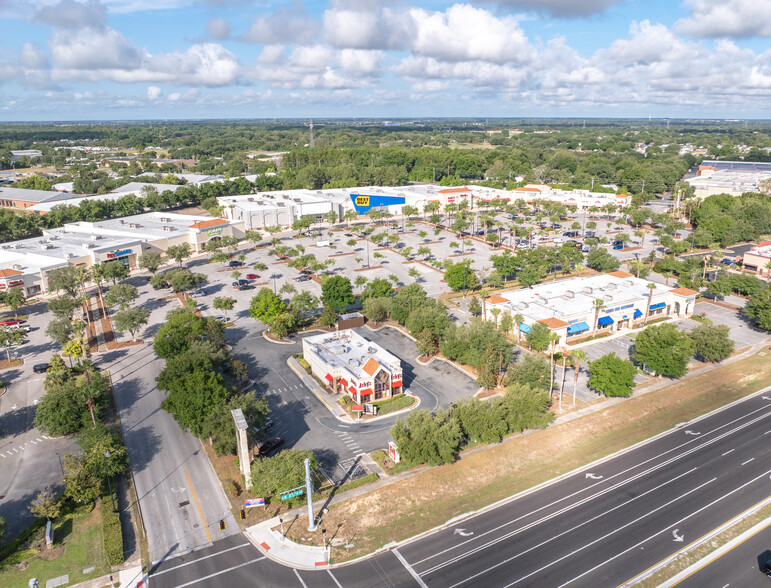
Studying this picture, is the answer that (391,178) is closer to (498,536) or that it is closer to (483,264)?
(483,264)

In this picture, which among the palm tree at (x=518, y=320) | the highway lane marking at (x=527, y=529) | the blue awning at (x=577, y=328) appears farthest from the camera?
the blue awning at (x=577, y=328)

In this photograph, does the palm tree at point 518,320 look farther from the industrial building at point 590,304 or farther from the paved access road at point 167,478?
the paved access road at point 167,478

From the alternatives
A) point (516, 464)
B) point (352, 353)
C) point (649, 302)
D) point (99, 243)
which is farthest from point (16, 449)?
point (649, 302)

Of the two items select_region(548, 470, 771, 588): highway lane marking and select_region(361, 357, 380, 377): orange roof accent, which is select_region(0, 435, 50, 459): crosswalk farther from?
select_region(548, 470, 771, 588): highway lane marking

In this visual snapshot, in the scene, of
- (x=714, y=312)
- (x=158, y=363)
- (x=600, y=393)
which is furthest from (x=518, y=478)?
(x=714, y=312)

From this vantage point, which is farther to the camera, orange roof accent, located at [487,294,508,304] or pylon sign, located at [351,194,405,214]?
pylon sign, located at [351,194,405,214]

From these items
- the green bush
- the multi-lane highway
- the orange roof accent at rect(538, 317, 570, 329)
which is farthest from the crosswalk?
the orange roof accent at rect(538, 317, 570, 329)

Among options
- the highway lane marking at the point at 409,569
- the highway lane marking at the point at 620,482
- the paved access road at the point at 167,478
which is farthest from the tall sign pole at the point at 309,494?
the highway lane marking at the point at 620,482
